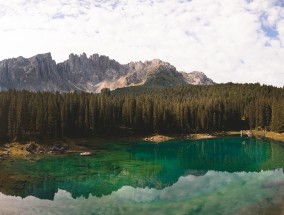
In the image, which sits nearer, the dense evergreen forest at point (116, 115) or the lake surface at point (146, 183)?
the lake surface at point (146, 183)

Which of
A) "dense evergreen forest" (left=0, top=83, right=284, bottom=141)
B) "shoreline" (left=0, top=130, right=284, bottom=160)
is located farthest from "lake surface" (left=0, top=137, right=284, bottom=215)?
"dense evergreen forest" (left=0, top=83, right=284, bottom=141)

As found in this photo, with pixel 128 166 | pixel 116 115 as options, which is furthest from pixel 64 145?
pixel 116 115

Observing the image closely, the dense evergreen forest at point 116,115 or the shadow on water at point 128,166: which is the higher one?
the dense evergreen forest at point 116,115

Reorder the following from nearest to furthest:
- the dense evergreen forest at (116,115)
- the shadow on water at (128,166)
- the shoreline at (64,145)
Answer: the shadow on water at (128,166) → the shoreline at (64,145) → the dense evergreen forest at (116,115)

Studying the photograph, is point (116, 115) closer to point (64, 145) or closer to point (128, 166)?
point (64, 145)

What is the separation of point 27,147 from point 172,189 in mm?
50557

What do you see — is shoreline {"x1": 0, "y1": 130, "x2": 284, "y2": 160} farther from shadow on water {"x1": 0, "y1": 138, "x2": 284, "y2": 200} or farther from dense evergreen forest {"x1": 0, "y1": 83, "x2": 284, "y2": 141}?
shadow on water {"x1": 0, "y1": 138, "x2": 284, "y2": 200}

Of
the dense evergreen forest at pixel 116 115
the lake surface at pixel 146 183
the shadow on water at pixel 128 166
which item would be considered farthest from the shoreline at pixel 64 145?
the shadow on water at pixel 128 166

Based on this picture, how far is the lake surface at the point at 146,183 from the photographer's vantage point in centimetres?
5150

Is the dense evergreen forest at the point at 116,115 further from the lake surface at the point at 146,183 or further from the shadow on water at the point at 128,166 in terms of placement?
the lake surface at the point at 146,183

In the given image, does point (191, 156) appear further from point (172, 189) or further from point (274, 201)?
point (274, 201)

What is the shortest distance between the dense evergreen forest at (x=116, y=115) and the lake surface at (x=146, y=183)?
2114 centimetres

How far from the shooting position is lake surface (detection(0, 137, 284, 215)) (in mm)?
51500

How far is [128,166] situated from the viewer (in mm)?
82625
